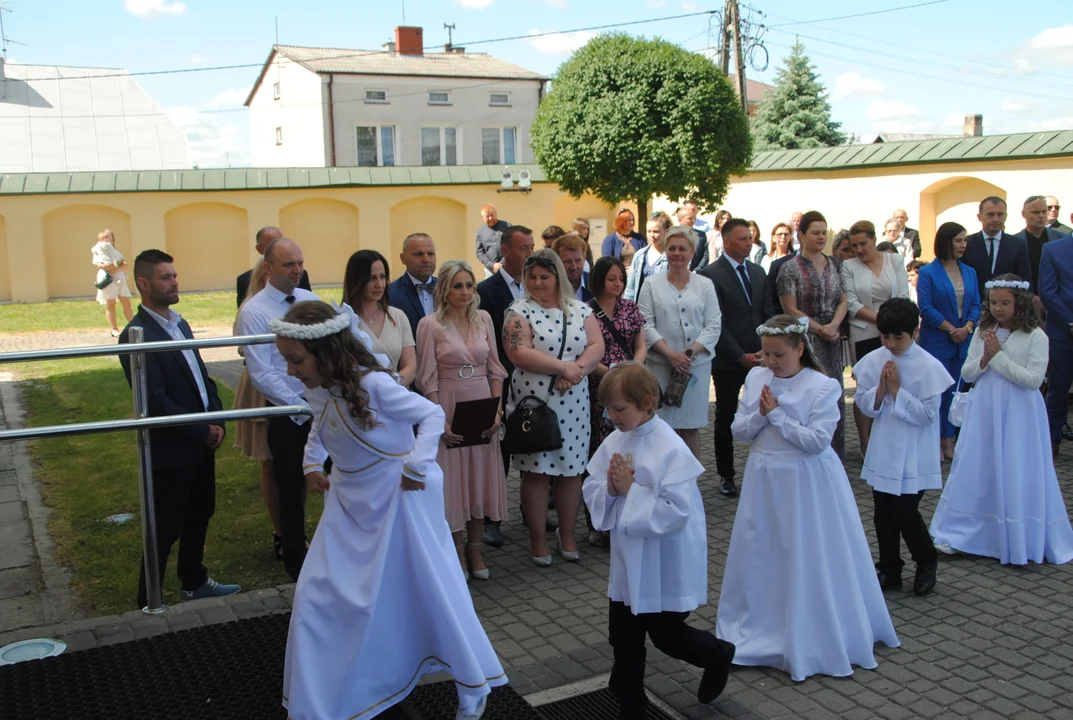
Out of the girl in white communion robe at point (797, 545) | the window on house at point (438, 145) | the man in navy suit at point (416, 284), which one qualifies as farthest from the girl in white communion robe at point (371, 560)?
the window on house at point (438, 145)

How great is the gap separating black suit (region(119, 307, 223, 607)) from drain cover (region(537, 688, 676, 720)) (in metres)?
2.30

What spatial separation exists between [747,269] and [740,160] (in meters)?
16.0

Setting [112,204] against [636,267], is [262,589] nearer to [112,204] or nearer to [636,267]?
[636,267]

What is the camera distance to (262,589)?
558 centimetres

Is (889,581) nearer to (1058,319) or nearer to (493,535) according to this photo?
(493,535)

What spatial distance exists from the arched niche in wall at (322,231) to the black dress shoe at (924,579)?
2535 centimetres

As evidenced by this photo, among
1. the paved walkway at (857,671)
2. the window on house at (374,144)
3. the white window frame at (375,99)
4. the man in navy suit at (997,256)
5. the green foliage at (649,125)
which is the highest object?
the white window frame at (375,99)

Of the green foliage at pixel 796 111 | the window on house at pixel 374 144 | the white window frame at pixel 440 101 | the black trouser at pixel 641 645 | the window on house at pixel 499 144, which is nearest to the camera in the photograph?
the black trouser at pixel 641 645

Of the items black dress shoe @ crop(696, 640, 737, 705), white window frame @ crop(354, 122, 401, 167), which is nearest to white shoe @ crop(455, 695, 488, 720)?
black dress shoe @ crop(696, 640, 737, 705)

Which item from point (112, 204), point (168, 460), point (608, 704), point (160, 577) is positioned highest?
point (112, 204)

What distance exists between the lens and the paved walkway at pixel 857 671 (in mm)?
4227

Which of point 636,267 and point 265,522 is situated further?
point 636,267

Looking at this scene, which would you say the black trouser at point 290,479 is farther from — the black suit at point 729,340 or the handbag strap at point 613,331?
the black suit at point 729,340

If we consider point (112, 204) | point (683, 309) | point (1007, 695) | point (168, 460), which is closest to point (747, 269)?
point (683, 309)
